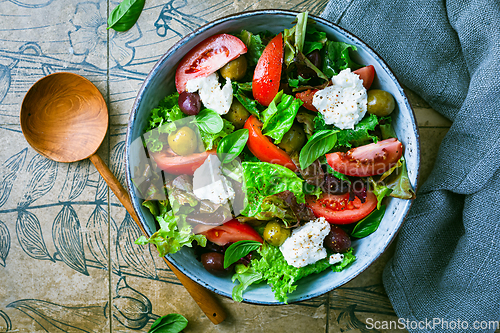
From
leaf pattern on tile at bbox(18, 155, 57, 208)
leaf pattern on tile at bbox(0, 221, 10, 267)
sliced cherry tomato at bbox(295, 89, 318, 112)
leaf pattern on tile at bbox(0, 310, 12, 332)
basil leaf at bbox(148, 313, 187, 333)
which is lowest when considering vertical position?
leaf pattern on tile at bbox(0, 310, 12, 332)

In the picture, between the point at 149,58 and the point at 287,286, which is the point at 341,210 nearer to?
the point at 287,286

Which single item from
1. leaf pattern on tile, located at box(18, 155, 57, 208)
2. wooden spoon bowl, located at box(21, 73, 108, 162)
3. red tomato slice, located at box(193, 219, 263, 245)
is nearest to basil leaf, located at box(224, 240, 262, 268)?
red tomato slice, located at box(193, 219, 263, 245)

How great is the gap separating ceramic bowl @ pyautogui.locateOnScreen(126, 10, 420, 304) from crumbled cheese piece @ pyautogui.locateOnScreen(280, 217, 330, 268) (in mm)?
144

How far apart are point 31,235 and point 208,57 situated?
1.48 metres

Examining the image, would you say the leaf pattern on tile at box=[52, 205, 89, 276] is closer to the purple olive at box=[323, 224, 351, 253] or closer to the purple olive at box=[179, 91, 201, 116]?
the purple olive at box=[179, 91, 201, 116]

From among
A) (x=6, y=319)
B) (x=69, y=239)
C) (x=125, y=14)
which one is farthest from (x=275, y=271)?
(x=6, y=319)

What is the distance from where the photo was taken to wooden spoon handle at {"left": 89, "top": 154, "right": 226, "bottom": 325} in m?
1.67

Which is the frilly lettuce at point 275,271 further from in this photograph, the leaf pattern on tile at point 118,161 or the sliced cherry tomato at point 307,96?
the leaf pattern on tile at point 118,161

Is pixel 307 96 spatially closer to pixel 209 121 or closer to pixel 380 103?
pixel 380 103

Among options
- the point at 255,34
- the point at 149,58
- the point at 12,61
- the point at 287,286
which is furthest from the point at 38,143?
the point at 287,286

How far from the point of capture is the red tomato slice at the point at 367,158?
1.32 meters

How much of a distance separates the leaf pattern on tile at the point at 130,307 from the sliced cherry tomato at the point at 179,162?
860 mm

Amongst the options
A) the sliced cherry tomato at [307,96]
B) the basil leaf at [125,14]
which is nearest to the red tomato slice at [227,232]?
the sliced cherry tomato at [307,96]

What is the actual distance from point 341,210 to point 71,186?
1477mm
